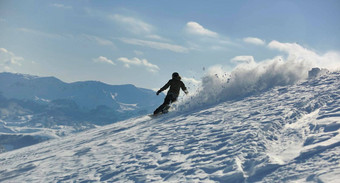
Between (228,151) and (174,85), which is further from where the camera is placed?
(174,85)

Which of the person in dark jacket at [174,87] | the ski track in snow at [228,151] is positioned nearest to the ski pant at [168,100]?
the person in dark jacket at [174,87]

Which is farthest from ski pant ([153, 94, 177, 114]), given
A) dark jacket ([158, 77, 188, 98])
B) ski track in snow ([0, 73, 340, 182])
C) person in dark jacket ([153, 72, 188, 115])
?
ski track in snow ([0, 73, 340, 182])

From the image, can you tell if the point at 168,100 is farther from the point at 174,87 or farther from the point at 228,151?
the point at 228,151

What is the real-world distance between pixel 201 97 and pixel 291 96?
6061 mm

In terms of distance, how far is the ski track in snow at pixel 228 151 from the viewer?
604 centimetres

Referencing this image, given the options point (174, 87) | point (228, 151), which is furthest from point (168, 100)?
point (228, 151)

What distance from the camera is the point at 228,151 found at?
24.7ft

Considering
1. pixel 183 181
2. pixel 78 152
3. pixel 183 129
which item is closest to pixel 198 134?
pixel 183 129

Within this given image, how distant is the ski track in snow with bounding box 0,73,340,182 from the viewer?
19.8 ft

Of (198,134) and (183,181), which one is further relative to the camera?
(198,134)

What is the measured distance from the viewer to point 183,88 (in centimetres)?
1678

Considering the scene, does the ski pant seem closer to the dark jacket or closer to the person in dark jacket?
the person in dark jacket

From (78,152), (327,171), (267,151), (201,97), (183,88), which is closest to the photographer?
(327,171)

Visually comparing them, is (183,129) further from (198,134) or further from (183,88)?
(183,88)
